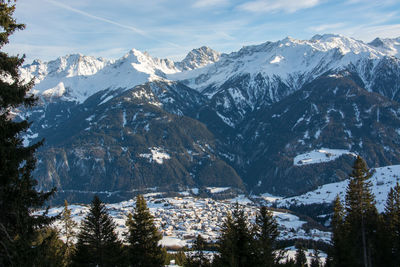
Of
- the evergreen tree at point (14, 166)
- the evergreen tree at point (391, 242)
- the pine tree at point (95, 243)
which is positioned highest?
the evergreen tree at point (14, 166)

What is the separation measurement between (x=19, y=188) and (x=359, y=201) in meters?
49.5

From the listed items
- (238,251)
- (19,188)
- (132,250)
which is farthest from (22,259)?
(132,250)

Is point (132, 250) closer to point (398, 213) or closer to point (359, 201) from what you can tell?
point (359, 201)

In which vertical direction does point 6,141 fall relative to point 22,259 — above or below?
above

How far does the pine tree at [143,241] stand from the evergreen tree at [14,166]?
75.1 feet

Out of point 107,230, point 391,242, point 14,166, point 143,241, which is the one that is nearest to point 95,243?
point 107,230

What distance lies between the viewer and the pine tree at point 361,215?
5456 cm

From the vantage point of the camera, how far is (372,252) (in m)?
57.9

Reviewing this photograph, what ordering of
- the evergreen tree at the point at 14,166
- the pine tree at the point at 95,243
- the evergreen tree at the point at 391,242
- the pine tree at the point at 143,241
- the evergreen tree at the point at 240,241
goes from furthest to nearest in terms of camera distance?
the evergreen tree at the point at 391,242 < the pine tree at the point at 95,243 < the pine tree at the point at 143,241 < the evergreen tree at the point at 240,241 < the evergreen tree at the point at 14,166

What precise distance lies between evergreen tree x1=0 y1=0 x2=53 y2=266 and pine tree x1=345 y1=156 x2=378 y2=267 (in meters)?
46.2

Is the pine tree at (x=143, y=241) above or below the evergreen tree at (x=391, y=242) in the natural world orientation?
above

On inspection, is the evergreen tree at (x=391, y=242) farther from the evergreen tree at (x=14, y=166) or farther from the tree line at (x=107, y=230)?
the evergreen tree at (x=14, y=166)

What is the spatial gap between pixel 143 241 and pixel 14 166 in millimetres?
25381

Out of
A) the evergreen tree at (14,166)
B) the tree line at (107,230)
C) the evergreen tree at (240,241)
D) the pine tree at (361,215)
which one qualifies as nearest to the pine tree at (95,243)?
the tree line at (107,230)
